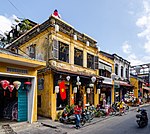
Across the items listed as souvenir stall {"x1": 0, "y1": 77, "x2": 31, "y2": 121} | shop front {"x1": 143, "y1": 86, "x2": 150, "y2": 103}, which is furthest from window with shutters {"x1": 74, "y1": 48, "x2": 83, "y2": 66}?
shop front {"x1": 143, "y1": 86, "x2": 150, "y2": 103}

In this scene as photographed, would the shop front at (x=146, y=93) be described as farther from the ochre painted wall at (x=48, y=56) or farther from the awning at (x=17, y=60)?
the awning at (x=17, y=60)

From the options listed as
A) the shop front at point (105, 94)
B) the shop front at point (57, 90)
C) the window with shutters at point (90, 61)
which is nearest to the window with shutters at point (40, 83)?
the shop front at point (57, 90)

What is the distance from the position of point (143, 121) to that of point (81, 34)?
10.2 meters

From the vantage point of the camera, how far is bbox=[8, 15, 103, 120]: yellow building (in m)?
15.6

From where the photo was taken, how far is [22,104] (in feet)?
44.1

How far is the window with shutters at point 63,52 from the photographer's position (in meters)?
16.9

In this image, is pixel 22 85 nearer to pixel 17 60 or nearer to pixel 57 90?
pixel 17 60

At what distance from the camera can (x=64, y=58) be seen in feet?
56.8

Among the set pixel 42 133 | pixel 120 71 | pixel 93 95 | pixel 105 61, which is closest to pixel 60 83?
pixel 42 133

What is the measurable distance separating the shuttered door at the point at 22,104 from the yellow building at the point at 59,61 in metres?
2.29

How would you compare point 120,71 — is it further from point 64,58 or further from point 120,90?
point 64,58

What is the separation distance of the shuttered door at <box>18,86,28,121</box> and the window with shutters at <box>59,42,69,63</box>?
15.5 ft

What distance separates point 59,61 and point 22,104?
4.77 m

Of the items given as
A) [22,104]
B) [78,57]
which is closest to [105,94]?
[78,57]
